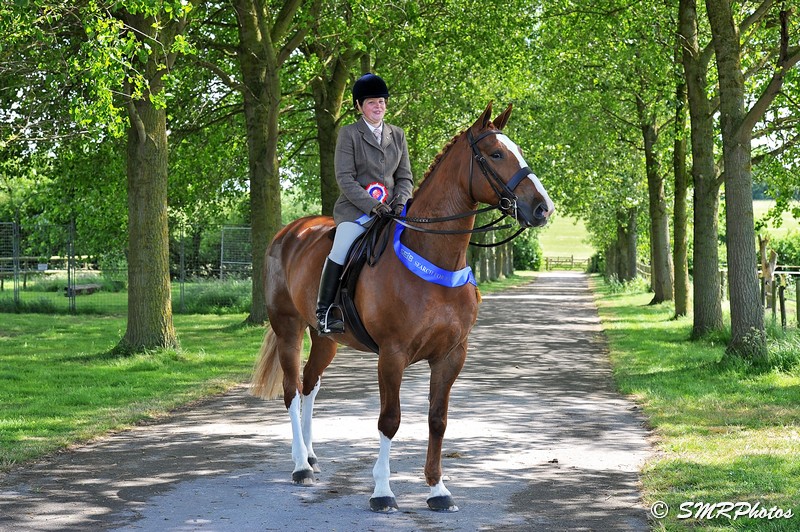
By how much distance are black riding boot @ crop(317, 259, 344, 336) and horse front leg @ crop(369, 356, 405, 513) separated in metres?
0.69

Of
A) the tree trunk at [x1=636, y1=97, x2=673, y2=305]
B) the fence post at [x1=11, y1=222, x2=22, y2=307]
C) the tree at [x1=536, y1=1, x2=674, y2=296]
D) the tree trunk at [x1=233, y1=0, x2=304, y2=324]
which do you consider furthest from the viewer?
the tree trunk at [x1=636, y1=97, x2=673, y2=305]

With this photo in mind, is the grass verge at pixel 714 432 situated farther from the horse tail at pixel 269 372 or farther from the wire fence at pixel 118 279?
the wire fence at pixel 118 279

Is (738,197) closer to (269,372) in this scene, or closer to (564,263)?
(269,372)

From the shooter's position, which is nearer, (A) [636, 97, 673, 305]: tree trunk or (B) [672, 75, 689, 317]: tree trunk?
(B) [672, 75, 689, 317]: tree trunk

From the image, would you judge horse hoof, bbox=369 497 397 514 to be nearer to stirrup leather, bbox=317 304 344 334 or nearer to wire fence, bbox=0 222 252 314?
stirrup leather, bbox=317 304 344 334

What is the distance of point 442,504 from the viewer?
22.7 ft

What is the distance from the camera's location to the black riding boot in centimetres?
770

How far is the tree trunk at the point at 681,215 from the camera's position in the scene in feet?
81.0

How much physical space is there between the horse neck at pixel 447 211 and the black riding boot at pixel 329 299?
72cm

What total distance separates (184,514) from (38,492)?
1.46 meters

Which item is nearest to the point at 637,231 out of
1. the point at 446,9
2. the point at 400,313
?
the point at 446,9

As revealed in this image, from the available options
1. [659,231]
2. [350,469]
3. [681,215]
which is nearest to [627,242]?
[659,231]

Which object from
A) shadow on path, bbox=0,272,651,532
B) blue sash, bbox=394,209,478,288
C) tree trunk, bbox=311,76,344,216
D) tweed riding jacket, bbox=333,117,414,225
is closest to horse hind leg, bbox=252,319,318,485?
shadow on path, bbox=0,272,651,532

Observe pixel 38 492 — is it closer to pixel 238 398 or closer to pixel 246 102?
pixel 238 398
